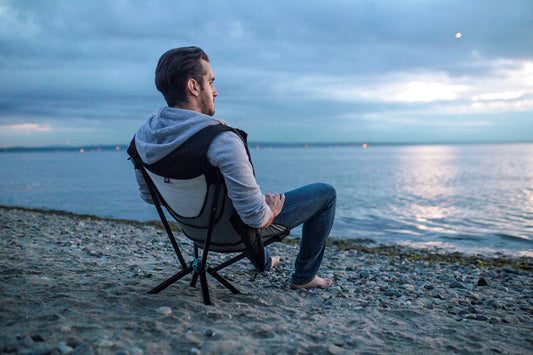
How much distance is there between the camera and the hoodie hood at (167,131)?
3.17 metres

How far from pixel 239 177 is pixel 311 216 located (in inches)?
48.0

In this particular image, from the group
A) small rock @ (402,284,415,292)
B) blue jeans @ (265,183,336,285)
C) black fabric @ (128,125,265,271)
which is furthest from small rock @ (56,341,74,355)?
small rock @ (402,284,415,292)

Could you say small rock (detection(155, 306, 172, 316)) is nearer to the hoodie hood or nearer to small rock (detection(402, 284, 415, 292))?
the hoodie hood

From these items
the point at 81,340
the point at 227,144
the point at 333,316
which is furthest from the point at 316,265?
the point at 81,340

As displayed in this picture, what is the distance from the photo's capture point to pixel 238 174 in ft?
10.2

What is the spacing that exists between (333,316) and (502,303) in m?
A: 2.37

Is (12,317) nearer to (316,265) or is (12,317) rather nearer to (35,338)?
(35,338)

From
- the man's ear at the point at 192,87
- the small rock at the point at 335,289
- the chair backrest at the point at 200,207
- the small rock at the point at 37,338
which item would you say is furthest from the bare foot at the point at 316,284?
the small rock at the point at 37,338

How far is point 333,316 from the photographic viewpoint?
3.84 meters

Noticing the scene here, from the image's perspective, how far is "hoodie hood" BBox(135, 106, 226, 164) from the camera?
3172 mm

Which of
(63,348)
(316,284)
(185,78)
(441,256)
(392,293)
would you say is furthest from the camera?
(441,256)

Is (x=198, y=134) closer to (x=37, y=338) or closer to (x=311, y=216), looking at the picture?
(x=311, y=216)

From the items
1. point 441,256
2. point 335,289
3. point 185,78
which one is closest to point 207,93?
point 185,78

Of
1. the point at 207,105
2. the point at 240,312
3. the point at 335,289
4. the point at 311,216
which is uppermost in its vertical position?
the point at 207,105
